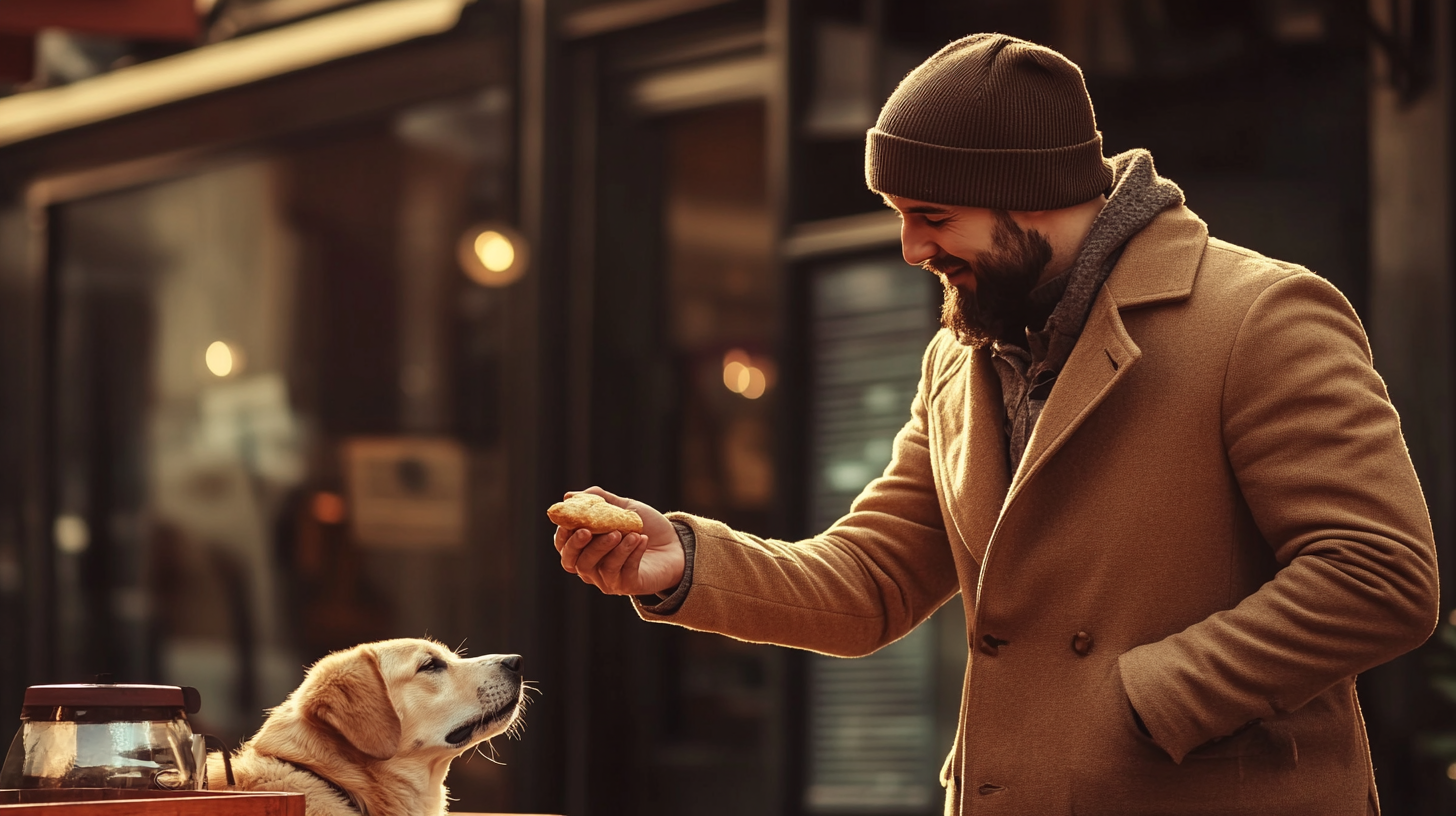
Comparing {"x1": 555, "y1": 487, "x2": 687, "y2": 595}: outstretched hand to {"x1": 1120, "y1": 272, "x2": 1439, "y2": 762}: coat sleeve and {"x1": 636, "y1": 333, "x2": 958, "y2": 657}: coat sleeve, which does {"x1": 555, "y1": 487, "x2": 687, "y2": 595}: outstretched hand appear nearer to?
{"x1": 636, "y1": 333, "x2": 958, "y2": 657}: coat sleeve

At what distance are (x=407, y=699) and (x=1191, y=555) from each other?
4.96 feet

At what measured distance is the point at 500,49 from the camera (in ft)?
24.4

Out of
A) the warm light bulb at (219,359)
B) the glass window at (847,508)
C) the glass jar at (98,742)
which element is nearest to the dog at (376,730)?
the glass jar at (98,742)

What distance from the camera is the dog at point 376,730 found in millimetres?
2994

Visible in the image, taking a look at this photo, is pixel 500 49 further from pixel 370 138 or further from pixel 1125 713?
pixel 1125 713

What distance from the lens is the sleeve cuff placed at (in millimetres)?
2836

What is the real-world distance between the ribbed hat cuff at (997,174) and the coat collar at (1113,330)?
0.14m

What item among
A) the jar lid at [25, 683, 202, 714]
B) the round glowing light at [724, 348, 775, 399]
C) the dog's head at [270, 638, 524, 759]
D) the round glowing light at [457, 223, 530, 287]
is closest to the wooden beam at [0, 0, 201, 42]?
the round glowing light at [457, 223, 530, 287]

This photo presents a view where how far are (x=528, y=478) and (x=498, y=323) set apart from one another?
30.8 inches

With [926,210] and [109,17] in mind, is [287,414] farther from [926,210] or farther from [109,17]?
[926,210]

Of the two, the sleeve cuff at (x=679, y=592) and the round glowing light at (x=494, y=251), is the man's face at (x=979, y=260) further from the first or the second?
the round glowing light at (x=494, y=251)

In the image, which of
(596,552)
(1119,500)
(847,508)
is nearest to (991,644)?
(1119,500)

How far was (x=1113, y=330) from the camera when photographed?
8.39 ft

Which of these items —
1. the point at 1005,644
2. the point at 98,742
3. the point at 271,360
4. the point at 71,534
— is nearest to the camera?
the point at 98,742
